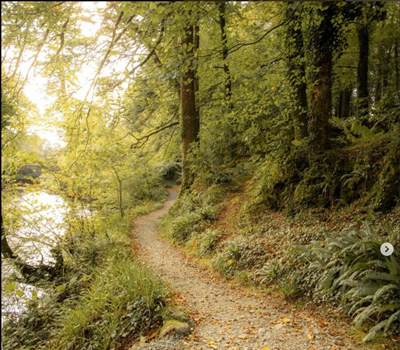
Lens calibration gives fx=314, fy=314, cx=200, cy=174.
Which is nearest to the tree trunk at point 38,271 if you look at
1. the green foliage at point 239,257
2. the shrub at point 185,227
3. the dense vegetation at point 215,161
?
the dense vegetation at point 215,161

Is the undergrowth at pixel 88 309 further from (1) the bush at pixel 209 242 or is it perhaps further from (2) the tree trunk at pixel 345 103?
(2) the tree trunk at pixel 345 103

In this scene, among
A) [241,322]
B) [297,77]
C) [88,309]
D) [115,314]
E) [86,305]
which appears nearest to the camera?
[241,322]

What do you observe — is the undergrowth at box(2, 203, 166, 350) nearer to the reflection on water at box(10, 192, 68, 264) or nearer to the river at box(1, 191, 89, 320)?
the river at box(1, 191, 89, 320)

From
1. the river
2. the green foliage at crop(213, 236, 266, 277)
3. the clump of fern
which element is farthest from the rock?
the river

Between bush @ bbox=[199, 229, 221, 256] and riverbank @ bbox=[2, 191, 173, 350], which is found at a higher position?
bush @ bbox=[199, 229, 221, 256]

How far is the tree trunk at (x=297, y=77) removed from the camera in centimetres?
698

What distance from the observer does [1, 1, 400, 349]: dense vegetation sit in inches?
135

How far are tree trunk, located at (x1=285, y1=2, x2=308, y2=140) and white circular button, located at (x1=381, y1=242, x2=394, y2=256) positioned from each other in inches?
153

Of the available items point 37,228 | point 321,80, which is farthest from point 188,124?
point 37,228

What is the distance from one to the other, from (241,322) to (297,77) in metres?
5.16

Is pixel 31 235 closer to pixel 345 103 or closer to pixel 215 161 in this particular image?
pixel 215 161

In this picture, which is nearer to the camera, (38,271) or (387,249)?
(387,249)

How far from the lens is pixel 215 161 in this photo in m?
11.8

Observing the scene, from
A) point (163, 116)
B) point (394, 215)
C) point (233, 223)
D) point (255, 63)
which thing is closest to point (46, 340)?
point (233, 223)
